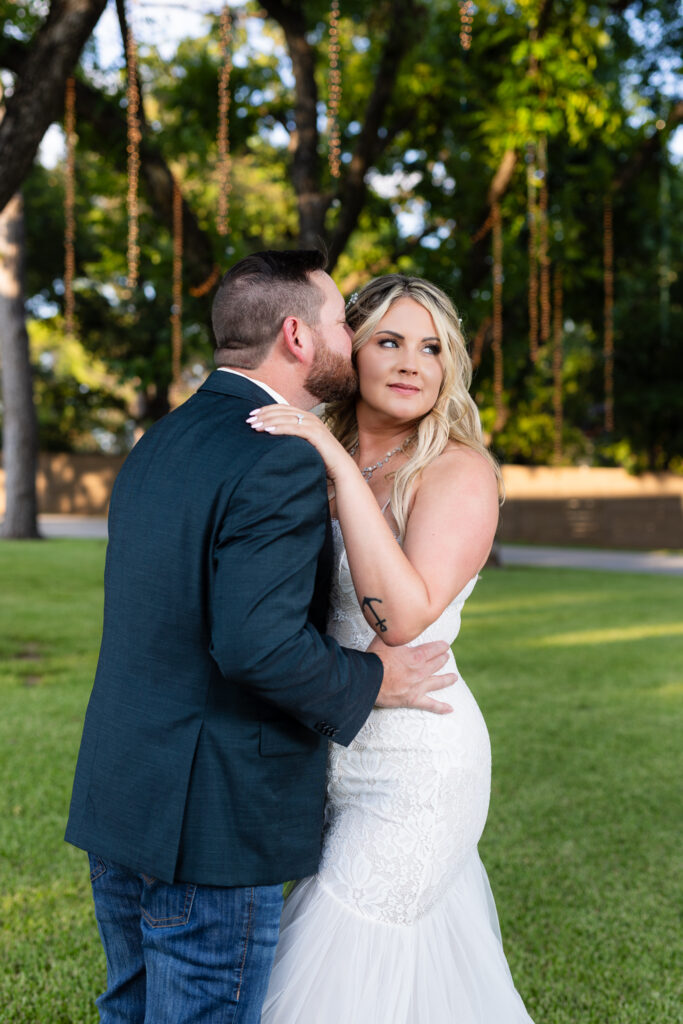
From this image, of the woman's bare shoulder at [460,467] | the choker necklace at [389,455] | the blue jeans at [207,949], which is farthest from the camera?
the choker necklace at [389,455]

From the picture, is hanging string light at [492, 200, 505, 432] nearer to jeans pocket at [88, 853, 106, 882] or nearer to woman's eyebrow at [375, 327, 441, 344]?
woman's eyebrow at [375, 327, 441, 344]

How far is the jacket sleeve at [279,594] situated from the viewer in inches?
63.7

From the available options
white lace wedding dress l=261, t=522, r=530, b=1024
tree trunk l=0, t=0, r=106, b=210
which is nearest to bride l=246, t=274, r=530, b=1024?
Answer: white lace wedding dress l=261, t=522, r=530, b=1024

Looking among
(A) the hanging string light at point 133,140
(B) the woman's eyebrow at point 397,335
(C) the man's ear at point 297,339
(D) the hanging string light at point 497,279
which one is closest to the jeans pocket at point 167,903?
(C) the man's ear at point 297,339

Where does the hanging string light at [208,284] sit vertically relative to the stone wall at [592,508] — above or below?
above

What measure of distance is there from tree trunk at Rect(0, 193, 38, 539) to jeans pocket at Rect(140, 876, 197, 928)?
21642 millimetres

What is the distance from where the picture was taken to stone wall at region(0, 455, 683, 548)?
28.2 m

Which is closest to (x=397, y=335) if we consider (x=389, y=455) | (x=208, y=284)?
(x=389, y=455)

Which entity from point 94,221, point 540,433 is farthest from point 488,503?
point 540,433

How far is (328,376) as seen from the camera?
2031 mm

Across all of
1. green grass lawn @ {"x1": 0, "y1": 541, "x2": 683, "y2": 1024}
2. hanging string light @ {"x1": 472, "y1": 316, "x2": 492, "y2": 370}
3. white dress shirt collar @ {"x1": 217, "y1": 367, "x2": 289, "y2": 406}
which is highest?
hanging string light @ {"x1": 472, "y1": 316, "x2": 492, "y2": 370}

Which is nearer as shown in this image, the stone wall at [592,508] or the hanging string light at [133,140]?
the hanging string light at [133,140]

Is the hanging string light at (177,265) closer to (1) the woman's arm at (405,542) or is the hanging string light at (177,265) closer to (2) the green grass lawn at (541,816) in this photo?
(2) the green grass lawn at (541,816)

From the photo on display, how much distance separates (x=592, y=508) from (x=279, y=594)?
28.5 m
